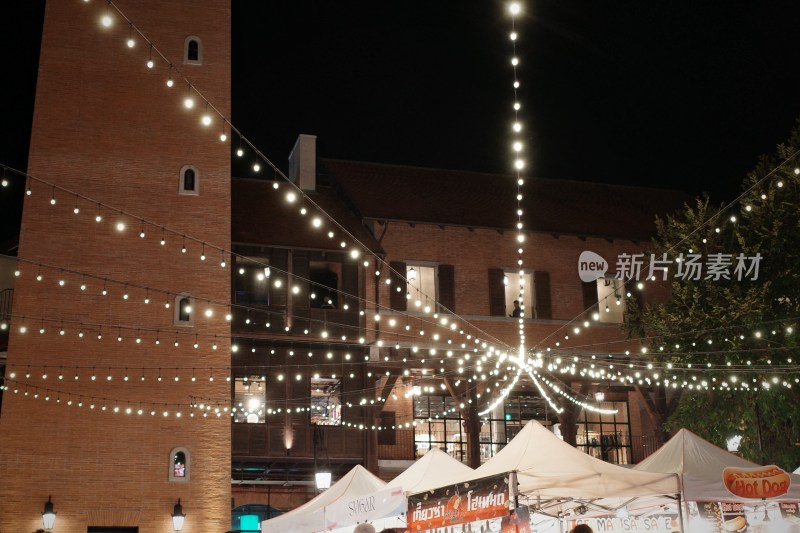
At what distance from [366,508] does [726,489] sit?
4.65 meters

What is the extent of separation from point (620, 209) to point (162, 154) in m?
13.4

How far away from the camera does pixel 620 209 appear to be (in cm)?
2870

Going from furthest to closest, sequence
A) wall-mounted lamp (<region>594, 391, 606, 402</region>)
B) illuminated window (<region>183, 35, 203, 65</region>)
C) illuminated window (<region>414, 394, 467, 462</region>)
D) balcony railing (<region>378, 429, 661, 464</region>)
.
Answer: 1. wall-mounted lamp (<region>594, 391, 606, 402</region>)
2. illuminated window (<region>414, 394, 467, 462</region>)
3. balcony railing (<region>378, 429, 661, 464</region>)
4. illuminated window (<region>183, 35, 203, 65</region>)

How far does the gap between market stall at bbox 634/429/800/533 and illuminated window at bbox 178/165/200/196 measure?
1405 cm

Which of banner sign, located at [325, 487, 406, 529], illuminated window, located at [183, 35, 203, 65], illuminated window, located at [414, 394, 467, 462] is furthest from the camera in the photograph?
illuminated window, located at [414, 394, 467, 462]

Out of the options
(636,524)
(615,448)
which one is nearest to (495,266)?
(615,448)

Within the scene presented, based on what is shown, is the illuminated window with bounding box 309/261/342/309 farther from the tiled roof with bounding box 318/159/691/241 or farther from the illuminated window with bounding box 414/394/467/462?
the illuminated window with bounding box 414/394/467/462

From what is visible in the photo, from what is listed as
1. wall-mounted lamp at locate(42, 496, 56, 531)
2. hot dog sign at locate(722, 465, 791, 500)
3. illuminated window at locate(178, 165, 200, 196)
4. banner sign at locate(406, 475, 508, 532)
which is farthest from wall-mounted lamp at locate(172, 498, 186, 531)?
hot dog sign at locate(722, 465, 791, 500)

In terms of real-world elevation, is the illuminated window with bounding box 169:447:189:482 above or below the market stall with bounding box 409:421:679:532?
above

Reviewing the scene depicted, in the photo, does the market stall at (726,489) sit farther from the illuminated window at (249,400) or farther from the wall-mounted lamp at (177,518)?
the illuminated window at (249,400)

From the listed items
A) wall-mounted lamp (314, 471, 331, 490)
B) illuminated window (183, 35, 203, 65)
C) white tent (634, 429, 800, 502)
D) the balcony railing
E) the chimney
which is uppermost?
illuminated window (183, 35, 203, 65)

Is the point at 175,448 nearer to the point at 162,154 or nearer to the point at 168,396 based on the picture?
the point at 168,396

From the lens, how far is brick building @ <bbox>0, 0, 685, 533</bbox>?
21078 millimetres

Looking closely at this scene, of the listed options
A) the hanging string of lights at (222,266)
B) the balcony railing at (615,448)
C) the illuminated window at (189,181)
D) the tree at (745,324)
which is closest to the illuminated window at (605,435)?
the balcony railing at (615,448)
